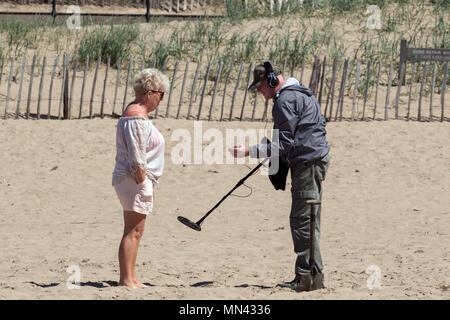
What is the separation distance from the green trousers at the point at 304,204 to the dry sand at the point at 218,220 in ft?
0.81

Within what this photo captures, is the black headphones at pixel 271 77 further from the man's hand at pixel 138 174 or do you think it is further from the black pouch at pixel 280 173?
the man's hand at pixel 138 174

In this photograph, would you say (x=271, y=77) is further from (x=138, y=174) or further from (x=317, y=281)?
(x=317, y=281)

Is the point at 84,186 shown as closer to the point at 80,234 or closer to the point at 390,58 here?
the point at 80,234

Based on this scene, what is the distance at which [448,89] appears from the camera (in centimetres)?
1316

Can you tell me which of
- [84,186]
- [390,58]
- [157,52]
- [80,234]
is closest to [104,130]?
[84,186]

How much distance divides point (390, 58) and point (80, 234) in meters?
8.11

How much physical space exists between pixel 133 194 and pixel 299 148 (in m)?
1.05

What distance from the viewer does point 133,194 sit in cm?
Answer: 511

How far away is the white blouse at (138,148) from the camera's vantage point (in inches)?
197

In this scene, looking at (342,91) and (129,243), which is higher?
(342,91)

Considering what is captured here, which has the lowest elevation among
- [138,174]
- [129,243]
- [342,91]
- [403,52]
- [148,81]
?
[129,243]

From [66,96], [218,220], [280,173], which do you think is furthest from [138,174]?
[66,96]

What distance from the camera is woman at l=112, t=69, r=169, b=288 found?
5.01 metres

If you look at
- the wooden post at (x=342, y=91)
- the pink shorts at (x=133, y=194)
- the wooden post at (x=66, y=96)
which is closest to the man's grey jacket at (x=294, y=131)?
the pink shorts at (x=133, y=194)
